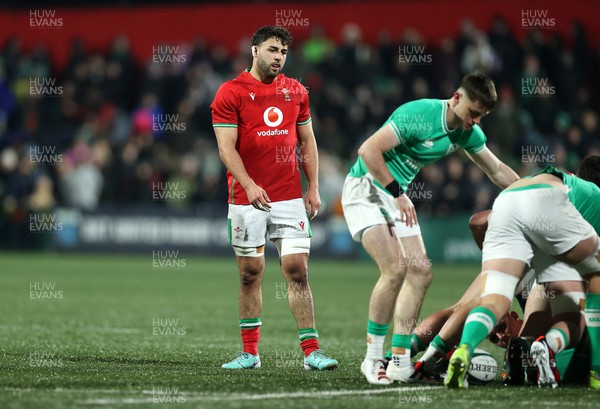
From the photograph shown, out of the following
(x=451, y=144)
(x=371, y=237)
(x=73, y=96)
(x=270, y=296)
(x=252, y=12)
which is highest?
(x=252, y=12)

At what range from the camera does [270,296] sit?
607 inches

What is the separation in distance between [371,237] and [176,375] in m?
1.59

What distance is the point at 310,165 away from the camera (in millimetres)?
8531

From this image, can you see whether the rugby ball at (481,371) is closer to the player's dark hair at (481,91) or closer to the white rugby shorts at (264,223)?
the player's dark hair at (481,91)

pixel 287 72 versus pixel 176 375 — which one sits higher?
pixel 287 72

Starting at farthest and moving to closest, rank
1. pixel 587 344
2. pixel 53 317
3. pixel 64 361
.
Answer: pixel 53 317 < pixel 64 361 < pixel 587 344

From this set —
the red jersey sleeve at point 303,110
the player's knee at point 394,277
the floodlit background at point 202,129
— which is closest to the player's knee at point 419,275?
the player's knee at point 394,277

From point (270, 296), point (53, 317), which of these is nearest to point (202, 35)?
point (270, 296)

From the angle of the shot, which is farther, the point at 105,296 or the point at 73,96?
the point at 73,96

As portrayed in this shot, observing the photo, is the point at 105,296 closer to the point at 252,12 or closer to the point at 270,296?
the point at 270,296

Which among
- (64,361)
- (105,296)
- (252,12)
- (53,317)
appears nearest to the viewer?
(64,361)

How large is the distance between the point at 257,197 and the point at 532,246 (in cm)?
196

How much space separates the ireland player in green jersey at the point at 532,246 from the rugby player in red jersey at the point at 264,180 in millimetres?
1755

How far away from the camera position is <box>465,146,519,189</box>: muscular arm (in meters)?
7.81
